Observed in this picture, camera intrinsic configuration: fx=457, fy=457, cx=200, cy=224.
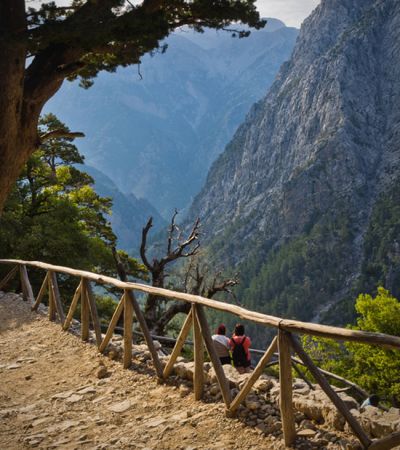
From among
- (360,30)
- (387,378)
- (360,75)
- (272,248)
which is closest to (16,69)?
(387,378)

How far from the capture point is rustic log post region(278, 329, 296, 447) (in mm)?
5246

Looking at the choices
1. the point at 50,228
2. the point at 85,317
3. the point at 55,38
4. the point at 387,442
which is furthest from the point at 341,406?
the point at 50,228

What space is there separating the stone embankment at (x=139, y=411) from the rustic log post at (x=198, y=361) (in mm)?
145

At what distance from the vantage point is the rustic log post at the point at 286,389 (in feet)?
17.2

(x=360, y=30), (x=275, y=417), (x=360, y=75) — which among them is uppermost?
(x=360, y=30)

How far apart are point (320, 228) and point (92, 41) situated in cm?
16525

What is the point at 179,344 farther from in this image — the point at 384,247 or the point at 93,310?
the point at 384,247

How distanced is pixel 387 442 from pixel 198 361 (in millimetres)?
3003

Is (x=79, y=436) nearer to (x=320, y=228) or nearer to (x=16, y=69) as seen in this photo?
(x=16, y=69)

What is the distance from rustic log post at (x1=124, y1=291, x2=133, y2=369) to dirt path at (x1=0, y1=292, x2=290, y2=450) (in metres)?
0.24

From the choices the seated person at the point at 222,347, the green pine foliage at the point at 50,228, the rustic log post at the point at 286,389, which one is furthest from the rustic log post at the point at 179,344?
the green pine foliage at the point at 50,228

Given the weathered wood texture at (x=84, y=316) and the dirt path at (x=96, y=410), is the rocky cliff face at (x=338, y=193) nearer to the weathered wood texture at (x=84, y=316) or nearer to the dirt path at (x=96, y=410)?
the weathered wood texture at (x=84, y=316)

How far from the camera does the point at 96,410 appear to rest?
7191 millimetres

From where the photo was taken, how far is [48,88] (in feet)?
23.5
